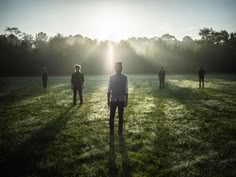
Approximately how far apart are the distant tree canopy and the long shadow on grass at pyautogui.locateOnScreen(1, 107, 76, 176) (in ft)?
245

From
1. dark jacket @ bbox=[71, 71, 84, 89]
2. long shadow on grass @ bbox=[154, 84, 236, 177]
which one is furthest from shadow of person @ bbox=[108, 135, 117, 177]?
dark jacket @ bbox=[71, 71, 84, 89]

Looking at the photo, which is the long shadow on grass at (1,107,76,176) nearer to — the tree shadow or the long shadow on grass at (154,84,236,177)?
the tree shadow

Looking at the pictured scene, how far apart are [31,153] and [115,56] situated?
90.2m

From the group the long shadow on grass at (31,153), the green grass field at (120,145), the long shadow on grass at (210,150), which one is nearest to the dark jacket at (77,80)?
the green grass field at (120,145)

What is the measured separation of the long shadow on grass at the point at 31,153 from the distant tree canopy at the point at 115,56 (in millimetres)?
74571

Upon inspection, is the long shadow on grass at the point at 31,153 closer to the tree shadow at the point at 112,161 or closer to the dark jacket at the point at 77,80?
the tree shadow at the point at 112,161

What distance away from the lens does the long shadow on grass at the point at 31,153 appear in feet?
22.4

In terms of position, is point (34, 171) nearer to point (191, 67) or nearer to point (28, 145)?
point (28, 145)

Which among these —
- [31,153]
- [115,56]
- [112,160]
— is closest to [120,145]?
[112,160]

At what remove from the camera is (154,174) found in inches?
257

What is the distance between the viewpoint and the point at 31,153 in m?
8.18

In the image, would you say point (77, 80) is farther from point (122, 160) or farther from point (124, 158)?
point (122, 160)

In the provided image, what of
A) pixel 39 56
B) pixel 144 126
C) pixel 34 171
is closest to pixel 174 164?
pixel 34 171

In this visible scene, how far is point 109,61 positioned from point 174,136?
84.9 metres
